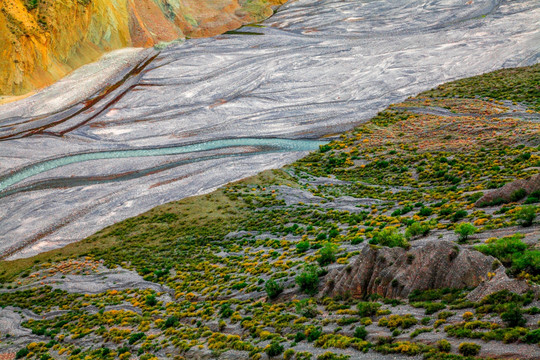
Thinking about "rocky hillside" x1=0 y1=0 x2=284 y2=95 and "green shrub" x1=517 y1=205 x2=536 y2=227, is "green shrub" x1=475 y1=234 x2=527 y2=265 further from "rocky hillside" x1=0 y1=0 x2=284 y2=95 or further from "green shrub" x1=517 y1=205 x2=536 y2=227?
"rocky hillside" x1=0 y1=0 x2=284 y2=95

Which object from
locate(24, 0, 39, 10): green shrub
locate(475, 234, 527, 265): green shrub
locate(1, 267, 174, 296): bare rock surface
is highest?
locate(24, 0, 39, 10): green shrub

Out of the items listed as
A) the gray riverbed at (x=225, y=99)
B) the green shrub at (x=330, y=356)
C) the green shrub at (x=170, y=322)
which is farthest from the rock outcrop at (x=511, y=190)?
the gray riverbed at (x=225, y=99)

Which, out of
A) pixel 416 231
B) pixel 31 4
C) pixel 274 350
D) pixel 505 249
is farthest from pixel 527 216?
pixel 31 4

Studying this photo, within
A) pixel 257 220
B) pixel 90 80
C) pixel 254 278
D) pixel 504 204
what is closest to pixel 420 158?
pixel 257 220

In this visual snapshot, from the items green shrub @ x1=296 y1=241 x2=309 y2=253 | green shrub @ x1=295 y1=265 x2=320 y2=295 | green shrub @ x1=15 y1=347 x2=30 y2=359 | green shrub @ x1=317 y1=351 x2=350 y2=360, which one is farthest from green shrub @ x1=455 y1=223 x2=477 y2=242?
green shrub @ x1=15 y1=347 x2=30 y2=359

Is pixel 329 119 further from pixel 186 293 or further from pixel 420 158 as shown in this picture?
pixel 186 293

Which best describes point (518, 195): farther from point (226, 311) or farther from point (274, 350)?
point (226, 311)
